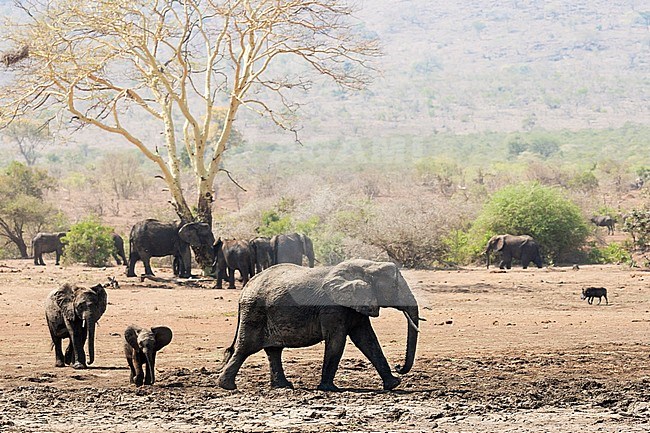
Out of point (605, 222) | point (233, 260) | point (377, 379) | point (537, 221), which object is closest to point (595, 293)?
point (233, 260)

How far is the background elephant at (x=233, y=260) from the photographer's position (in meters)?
24.1

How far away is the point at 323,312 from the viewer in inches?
423

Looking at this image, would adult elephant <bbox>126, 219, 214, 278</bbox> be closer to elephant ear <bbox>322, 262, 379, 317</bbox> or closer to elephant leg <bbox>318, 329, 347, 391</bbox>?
elephant leg <bbox>318, 329, 347, 391</bbox>

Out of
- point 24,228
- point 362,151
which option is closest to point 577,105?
point 362,151

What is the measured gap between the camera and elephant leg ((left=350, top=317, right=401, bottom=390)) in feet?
35.8

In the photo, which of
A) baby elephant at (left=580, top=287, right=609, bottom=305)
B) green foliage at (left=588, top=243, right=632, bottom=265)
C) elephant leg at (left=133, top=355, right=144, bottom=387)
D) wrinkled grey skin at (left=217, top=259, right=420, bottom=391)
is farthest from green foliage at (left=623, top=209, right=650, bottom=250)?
elephant leg at (left=133, top=355, right=144, bottom=387)

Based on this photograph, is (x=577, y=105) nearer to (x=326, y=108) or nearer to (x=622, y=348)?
(x=326, y=108)

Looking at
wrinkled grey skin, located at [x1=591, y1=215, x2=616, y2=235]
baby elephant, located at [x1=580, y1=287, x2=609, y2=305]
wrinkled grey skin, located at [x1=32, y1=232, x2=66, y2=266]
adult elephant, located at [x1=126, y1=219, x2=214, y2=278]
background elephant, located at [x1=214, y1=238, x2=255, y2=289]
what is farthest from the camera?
wrinkled grey skin, located at [x1=591, y1=215, x2=616, y2=235]

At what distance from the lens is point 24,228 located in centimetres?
4228

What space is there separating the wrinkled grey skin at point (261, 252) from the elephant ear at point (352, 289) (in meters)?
13.8

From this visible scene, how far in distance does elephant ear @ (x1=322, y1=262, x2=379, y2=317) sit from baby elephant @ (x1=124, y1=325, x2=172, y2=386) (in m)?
1.88

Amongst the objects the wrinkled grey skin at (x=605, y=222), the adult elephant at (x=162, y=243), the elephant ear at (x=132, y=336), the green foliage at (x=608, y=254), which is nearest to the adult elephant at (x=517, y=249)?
the green foliage at (x=608, y=254)

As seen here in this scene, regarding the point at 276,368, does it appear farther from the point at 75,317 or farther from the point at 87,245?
the point at 87,245

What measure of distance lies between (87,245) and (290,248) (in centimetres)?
792
